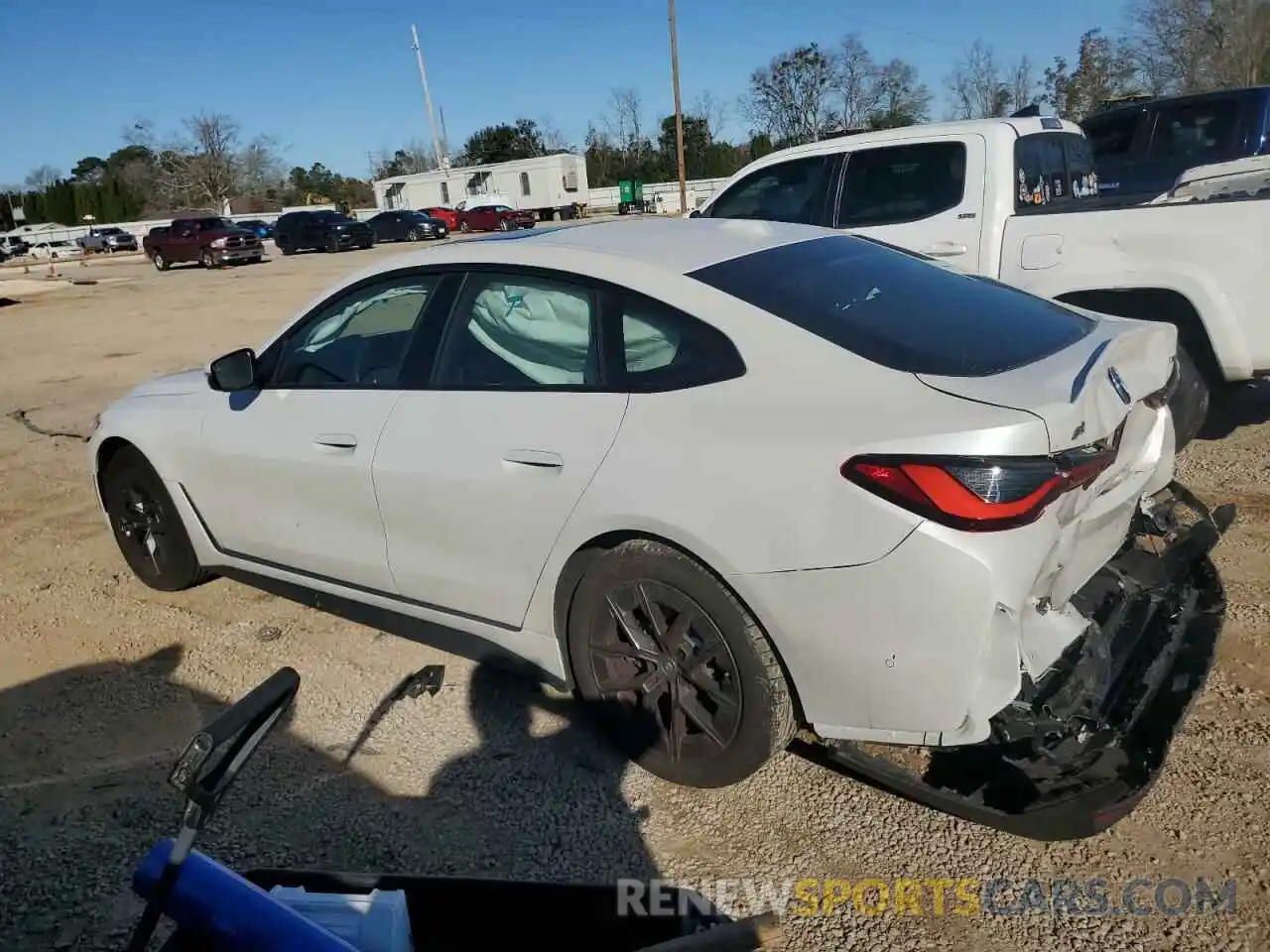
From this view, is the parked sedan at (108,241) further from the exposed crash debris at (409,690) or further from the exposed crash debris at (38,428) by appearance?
the exposed crash debris at (409,690)

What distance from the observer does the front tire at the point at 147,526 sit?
4.52 meters

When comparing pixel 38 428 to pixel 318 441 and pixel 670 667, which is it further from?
pixel 670 667

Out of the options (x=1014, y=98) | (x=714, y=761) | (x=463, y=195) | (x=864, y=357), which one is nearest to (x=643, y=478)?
(x=864, y=357)

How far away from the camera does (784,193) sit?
7234mm

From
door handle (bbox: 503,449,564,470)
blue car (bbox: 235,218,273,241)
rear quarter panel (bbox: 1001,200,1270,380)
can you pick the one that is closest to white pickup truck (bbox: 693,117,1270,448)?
rear quarter panel (bbox: 1001,200,1270,380)

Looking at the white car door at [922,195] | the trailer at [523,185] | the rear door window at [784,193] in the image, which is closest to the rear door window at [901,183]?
the white car door at [922,195]

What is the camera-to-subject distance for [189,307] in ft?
65.4

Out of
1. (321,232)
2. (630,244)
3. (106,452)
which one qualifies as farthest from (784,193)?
(321,232)

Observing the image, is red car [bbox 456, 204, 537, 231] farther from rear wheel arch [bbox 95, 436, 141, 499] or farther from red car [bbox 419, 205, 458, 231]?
rear wheel arch [bbox 95, 436, 141, 499]

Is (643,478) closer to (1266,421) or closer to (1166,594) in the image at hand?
(1166,594)

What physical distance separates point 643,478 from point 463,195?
57529mm

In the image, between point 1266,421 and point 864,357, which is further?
point 1266,421

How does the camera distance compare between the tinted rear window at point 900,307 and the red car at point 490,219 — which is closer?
the tinted rear window at point 900,307

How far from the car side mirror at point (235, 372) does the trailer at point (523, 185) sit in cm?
4628
